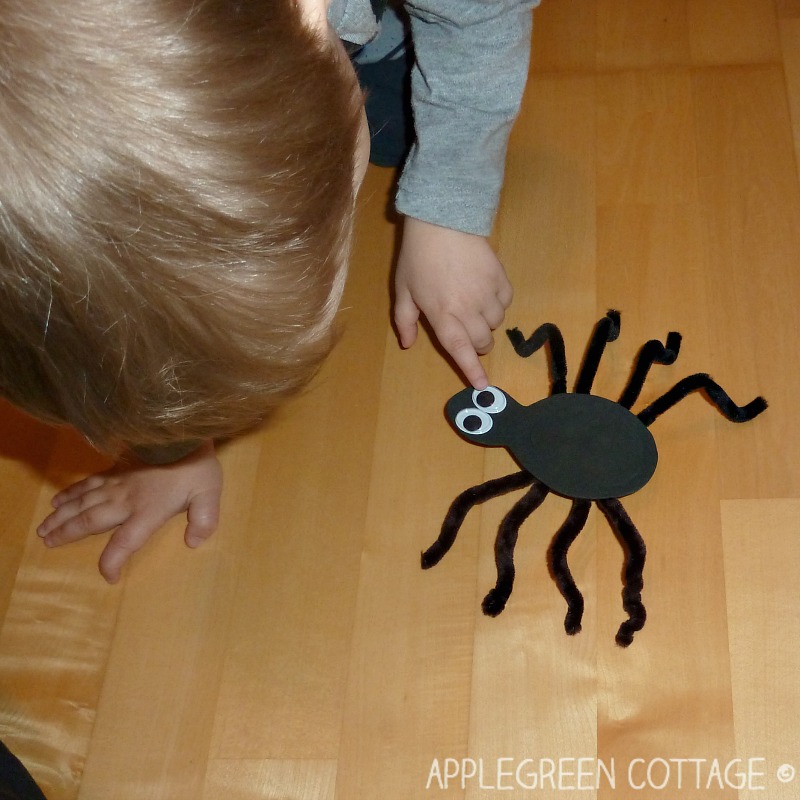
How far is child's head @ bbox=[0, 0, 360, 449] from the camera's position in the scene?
16.4 inches

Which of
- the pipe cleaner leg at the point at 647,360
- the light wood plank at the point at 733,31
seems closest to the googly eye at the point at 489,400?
the pipe cleaner leg at the point at 647,360

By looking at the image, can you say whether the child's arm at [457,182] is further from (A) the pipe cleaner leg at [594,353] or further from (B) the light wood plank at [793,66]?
(B) the light wood plank at [793,66]

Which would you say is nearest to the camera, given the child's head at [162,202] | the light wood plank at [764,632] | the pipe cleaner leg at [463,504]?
the child's head at [162,202]

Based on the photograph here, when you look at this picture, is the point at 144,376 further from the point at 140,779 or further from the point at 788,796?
the point at 788,796

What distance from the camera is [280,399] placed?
61 centimetres

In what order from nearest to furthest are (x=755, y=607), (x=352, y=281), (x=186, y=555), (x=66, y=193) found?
(x=66, y=193) < (x=755, y=607) < (x=186, y=555) < (x=352, y=281)

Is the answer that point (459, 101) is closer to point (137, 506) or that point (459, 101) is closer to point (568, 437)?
point (568, 437)

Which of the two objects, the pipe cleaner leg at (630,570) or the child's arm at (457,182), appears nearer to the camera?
the pipe cleaner leg at (630,570)

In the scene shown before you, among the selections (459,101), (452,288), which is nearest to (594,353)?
(452,288)

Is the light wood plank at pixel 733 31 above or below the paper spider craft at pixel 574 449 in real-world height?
above

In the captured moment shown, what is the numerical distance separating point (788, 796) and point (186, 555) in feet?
1.76

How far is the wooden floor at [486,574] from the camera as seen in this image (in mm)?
719

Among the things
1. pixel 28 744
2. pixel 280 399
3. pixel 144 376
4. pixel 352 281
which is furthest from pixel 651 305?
pixel 28 744

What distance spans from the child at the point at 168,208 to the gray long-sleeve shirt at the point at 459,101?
0.27 metres
